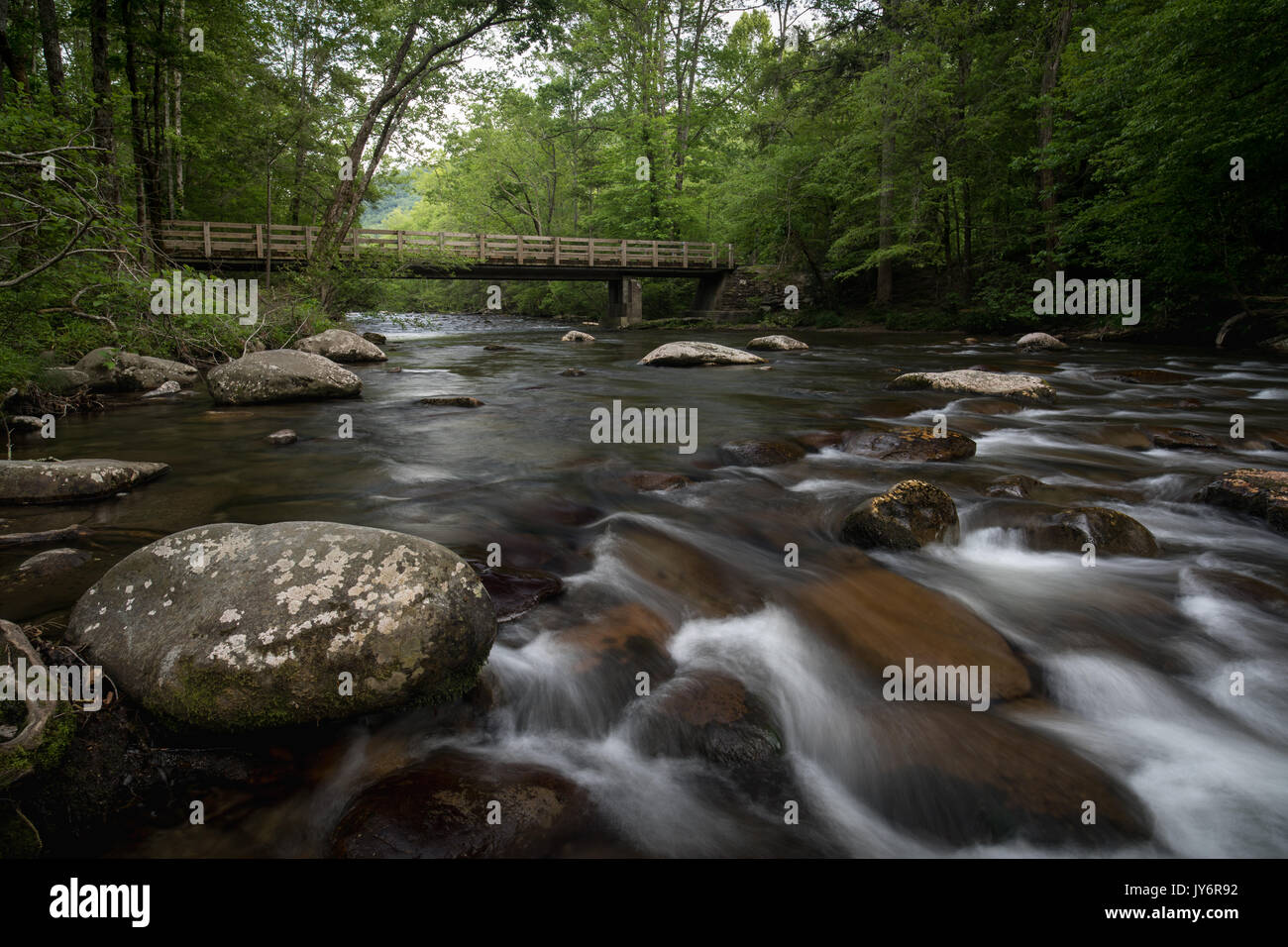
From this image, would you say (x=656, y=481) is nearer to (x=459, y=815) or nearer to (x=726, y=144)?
(x=459, y=815)

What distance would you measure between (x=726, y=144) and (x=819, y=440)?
1318 inches

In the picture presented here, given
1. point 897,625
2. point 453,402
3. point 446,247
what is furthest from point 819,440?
point 446,247

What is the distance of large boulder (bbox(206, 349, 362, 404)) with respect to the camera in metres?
8.57

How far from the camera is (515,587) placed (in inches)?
137

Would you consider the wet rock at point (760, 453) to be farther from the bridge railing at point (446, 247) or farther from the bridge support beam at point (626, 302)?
the bridge support beam at point (626, 302)

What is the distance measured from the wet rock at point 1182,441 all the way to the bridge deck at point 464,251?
16.1 m

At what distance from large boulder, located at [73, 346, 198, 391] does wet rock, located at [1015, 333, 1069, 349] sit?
1750 cm

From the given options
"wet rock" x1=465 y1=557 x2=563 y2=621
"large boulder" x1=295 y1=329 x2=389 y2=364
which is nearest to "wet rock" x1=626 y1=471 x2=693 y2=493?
"wet rock" x1=465 y1=557 x2=563 y2=621

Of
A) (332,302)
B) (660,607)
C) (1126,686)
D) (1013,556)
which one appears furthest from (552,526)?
(332,302)

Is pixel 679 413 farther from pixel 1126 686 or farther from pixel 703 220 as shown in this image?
pixel 703 220

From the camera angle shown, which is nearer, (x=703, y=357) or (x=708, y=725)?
(x=708, y=725)

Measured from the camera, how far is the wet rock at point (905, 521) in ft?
13.7

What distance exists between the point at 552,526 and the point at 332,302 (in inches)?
593

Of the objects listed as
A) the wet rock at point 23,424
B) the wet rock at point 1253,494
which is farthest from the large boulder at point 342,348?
the wet rock at point 1253,494
